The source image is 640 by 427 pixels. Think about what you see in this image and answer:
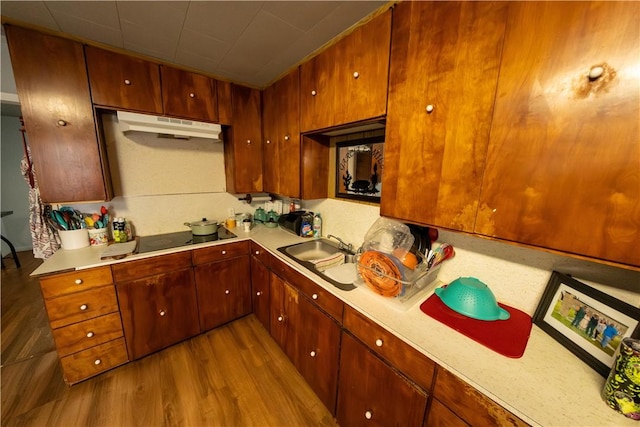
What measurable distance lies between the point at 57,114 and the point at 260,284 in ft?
5.98

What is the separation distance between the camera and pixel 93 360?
152 cm

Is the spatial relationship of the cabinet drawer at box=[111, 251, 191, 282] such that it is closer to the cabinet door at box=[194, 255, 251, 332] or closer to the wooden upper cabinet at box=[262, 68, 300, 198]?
the cabinet door at box=[194, 255, 251, 332]

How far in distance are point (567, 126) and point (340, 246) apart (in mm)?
1402

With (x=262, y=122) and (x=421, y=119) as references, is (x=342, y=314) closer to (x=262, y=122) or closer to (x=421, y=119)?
(x=421, y=119)

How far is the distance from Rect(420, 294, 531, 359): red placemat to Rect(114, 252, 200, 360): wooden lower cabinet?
180cm

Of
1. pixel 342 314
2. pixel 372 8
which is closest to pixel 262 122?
pixel 372 8

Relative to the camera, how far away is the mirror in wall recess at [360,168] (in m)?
1.55


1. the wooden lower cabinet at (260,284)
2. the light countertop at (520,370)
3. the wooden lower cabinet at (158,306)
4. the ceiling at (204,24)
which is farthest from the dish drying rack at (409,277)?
the wooden lower cabinet at (158,306)

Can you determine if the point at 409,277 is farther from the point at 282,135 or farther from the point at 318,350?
Answer: the point at 282,135

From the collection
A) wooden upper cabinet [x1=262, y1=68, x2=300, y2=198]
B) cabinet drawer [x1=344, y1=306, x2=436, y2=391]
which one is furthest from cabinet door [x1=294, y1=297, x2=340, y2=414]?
wooden upper cabinet [x1=262, y1=68, x2=300, y2=198]

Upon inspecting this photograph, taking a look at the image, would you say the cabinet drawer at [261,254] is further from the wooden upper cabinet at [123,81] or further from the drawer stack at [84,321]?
the wooden upper cabinet at [123,81]

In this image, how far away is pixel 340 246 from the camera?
181 cm

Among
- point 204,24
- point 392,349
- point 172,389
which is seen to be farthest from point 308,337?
point 204,24

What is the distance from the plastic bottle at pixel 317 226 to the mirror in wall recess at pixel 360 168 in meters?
0.29
